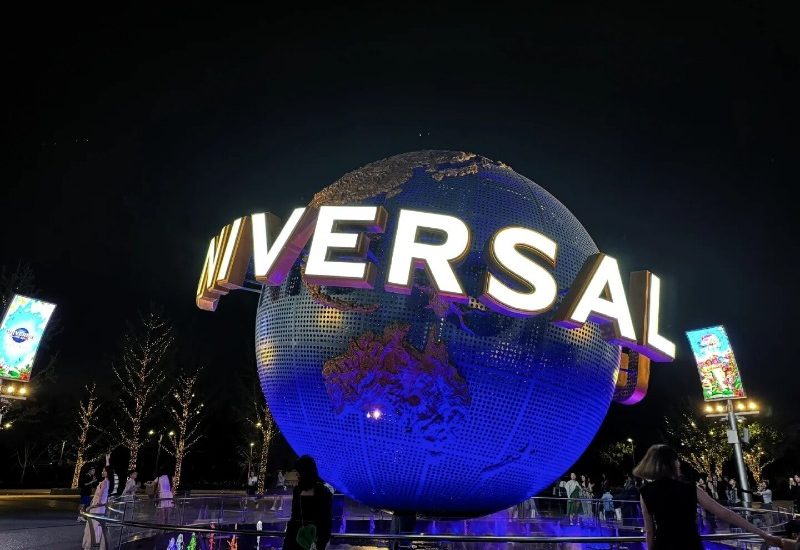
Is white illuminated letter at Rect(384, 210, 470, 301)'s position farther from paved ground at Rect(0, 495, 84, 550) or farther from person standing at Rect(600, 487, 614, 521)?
person standing at Rect(600, 487, 614, 521)

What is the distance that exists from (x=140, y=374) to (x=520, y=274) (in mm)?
36060

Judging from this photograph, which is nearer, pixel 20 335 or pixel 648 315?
pixel 648 315

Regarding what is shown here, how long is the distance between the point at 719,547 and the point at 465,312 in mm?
7283

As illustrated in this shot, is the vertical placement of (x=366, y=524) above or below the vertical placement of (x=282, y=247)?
below

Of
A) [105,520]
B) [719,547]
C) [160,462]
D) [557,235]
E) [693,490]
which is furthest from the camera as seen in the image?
[160,462]

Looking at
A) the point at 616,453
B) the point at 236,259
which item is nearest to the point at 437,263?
the point at 236,259

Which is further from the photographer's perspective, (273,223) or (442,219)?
(273,223)

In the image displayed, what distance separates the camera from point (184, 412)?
3762cm

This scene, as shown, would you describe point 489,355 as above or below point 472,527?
above

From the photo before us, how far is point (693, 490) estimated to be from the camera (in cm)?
359

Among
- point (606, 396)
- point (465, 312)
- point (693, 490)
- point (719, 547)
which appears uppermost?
point (465, 312)

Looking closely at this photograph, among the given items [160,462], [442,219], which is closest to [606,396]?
[442,219]

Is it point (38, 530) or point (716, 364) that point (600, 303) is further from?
point (716, 364)

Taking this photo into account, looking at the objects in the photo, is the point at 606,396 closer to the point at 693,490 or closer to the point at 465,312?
the point at 465,312
